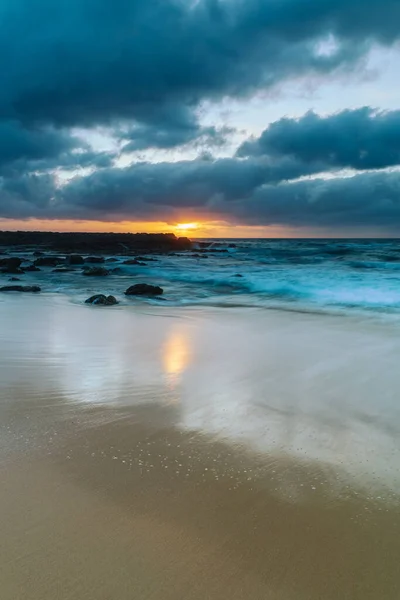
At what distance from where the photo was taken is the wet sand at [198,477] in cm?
165

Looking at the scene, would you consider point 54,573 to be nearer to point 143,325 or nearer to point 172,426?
point 172,426

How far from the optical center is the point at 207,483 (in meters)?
2.27

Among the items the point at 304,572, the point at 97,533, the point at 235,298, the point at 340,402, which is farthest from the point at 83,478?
the point at 235,298

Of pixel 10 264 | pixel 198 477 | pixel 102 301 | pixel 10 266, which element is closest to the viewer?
pixel 198 477

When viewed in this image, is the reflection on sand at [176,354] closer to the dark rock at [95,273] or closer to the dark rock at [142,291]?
the dark rock at [142,291]

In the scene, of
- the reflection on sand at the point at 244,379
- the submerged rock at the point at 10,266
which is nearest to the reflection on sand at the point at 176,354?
the reflection on sand at the point at 244,379

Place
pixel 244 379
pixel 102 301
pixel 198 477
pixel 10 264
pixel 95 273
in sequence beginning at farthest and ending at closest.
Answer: pixel 10 264
pixel 95 273
pixel 102 301
pixel 244 379
pixel 198 477

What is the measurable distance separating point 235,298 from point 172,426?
31.0 ft

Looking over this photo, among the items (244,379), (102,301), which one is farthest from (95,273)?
(244,379)

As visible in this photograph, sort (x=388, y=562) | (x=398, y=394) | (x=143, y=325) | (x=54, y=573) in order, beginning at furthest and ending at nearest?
1. (x=143, y=325)
2. (x=398, y=394)
3. (x=388, y=562)
4. (x=54, y=573)

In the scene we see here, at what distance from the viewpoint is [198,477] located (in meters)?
2.33

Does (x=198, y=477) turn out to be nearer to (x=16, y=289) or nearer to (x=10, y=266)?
(x=16, y=289)

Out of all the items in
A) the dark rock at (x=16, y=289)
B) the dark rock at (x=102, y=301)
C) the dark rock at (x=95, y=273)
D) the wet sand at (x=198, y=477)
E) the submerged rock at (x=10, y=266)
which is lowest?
the wet sand at (x=198, y=477)

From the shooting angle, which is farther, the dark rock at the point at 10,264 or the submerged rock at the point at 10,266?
the dark rock at the point at 10,264
